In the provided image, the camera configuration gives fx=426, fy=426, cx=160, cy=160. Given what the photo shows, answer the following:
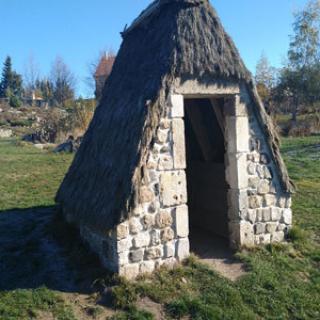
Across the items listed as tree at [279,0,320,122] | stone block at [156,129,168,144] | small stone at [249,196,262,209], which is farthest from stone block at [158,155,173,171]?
tree at [279,0,320,122]

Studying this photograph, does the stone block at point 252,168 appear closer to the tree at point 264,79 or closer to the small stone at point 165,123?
the small stone at point 165,123

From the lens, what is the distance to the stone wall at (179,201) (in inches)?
255

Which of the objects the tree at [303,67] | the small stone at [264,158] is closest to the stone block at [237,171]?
the small stone at [264,158]

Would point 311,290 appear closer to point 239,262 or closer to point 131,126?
point 239,262

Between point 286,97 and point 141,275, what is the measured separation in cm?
2940

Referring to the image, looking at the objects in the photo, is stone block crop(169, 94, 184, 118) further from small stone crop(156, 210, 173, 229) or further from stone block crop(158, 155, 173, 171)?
small stone crop(156, 210, 173, 229)

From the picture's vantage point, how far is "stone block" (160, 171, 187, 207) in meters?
6.68

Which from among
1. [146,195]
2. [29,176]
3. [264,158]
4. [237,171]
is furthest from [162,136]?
[29,176]

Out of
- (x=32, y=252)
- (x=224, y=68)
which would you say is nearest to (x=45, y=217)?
(x=32, y=252)

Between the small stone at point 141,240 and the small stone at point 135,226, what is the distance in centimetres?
8

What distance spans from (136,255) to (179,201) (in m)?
1.09

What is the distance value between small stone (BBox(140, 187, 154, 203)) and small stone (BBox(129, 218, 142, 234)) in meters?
0.31

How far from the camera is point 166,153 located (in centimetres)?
672

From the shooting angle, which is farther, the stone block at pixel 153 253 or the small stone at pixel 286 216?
the small stone at pixel 286 216
